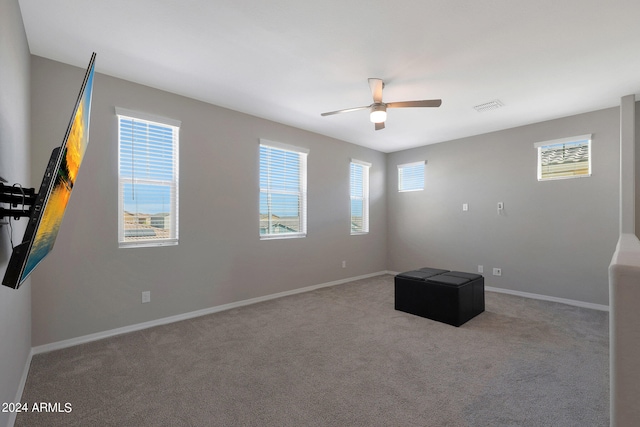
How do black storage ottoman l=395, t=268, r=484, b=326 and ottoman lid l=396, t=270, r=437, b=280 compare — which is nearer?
black storage ottoman l=395, t=268, r=484, b=326

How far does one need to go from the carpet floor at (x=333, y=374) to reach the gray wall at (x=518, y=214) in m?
0.94

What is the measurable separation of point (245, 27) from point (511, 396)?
340 centimetres

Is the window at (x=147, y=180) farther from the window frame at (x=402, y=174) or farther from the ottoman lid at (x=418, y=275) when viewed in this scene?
the window frame at (x=402, y=174)

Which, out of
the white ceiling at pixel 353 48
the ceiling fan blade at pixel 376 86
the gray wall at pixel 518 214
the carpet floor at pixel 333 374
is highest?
the white ceiling at pixel 353 48

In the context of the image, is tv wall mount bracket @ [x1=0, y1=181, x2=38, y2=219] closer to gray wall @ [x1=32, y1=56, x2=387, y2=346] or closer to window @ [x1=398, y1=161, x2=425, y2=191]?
gray wall @ [x1=32, y1=56, x2=387, y2=346]

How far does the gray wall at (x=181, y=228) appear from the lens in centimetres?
283

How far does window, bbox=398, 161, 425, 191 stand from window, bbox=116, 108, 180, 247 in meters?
4.49

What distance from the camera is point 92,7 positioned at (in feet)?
7.00

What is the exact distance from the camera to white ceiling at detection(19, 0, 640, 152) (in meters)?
2.15

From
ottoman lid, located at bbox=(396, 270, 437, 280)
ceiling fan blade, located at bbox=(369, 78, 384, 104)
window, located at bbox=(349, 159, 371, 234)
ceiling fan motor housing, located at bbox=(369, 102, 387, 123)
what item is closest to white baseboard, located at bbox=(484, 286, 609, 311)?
ottoman lid, located at bbox=(396, 270, 437, 280)

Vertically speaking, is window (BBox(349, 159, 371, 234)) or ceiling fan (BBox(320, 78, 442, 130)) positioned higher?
ceiling fan (BBox(320, 78, 442, 130))

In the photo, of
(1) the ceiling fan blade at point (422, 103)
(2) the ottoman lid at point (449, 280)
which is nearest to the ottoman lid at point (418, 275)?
(2) the ottoman lid at point (449, 280)

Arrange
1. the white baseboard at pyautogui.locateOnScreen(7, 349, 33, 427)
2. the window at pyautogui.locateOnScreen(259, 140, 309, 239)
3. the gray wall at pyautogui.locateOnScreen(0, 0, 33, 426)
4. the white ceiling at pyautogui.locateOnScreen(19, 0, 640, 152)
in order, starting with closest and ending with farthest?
the gray wall at pyautogui.locateOnScreen(0, 0, 33, 426) → the white baseboard at pyautogui.locateOnScreen(7, 349, 33, 427) → the white ceiling at pyautogui.locateOnScreen(19, 0, 640, 152) → the window at pyautogui.locateOnScreen(259, 140, 309, 239)

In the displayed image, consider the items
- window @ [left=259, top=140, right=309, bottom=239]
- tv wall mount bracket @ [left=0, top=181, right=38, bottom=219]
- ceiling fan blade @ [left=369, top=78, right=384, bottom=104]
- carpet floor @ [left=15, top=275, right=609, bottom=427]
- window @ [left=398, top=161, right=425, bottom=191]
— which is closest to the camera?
tv wall mount bracket @ [left=0, top=181, right=38, bottom=219]
